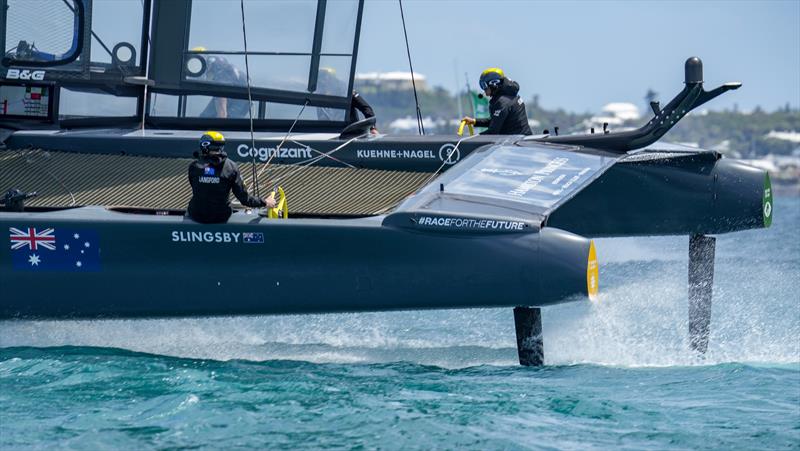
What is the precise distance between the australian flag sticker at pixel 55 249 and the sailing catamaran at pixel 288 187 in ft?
0.03

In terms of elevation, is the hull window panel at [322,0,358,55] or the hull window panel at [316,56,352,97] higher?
the hull window panel at [322,0,358,55]

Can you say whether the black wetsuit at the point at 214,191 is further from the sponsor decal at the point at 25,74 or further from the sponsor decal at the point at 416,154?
the sponsor decal at the point at 25,74

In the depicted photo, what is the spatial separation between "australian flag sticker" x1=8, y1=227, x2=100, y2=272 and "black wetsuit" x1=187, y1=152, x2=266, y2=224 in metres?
0.56

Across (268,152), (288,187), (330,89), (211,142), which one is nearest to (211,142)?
(211,142)

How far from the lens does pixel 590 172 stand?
779 cm

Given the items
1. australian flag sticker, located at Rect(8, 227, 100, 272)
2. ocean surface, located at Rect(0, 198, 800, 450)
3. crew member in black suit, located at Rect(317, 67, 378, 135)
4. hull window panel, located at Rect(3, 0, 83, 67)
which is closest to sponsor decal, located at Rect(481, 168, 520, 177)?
ocean surface, located at Rect(0, 198, 800, 450)

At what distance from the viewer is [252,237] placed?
6840mm

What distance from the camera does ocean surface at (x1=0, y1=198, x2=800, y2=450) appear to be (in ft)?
18.2

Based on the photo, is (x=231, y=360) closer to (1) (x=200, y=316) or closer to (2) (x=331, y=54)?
(1) (x=200, y=316)

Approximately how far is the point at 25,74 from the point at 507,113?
3325 mm

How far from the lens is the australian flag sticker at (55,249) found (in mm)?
6953

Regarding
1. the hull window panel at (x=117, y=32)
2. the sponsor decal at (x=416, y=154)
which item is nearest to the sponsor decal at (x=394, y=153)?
the sponsor decal at (x=416, y=154)

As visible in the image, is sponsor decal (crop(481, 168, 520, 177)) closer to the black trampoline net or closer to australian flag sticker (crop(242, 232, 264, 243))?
australian flag sticker (crop(242, 232, 264, 243))

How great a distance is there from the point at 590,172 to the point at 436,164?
1204 mm
